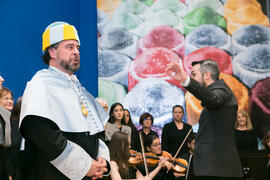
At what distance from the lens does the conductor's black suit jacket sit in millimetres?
2920

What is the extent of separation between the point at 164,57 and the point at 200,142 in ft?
14.2

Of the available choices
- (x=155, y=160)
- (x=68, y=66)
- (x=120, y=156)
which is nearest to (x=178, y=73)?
(x=68, y=66)

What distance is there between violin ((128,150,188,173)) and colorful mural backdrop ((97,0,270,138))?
75.8 inches

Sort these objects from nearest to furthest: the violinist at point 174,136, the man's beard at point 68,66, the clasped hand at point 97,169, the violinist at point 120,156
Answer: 1. the clasped hand at point 97,169
2. the man's beard at point 68,66
3. the violinist at point 120,156
4. the violinist at point 174,136

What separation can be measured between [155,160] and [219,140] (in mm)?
2035

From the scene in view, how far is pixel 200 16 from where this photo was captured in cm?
723

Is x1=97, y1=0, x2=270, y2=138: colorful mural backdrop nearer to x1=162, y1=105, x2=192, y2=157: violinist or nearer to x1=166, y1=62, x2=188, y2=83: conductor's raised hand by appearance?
x1=162, y1=105, x2=192, y2=157: violinist

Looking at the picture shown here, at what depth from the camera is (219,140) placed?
295cm

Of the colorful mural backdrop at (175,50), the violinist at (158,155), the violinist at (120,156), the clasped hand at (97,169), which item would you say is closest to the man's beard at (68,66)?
the clasped hand at (97,169)

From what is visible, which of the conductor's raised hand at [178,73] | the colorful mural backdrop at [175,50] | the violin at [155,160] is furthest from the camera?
the colorful mural backdrop at [175,50]

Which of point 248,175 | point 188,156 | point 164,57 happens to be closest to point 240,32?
point 164,57

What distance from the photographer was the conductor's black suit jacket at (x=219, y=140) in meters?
2.92

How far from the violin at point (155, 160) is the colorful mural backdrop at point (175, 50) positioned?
1.93 metres

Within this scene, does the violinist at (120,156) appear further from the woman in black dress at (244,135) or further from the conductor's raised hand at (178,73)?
the woman in black dress at (244,135)
